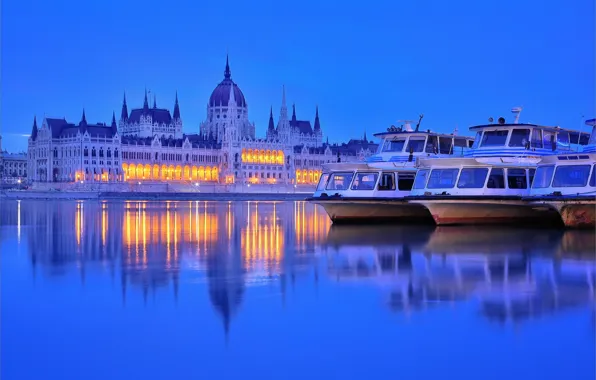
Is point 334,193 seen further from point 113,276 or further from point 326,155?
point 326,155

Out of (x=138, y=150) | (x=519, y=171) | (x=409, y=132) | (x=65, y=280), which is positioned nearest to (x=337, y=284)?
(x=65, y=280)

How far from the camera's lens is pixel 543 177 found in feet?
93.6

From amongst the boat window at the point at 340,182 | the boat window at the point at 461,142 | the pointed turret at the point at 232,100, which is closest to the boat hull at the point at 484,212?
the boat window at the point at 340,182

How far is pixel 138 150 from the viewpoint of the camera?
160125mm

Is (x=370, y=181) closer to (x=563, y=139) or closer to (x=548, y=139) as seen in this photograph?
(x=548, y=139)

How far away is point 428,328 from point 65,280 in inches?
304

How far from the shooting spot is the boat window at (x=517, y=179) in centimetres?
3014

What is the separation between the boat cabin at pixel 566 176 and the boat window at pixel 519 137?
8.79 feet

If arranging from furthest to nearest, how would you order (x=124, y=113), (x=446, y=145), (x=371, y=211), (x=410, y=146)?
1. (x=124, y=113)
2. (x=446, y=145)
3. (x=410, y=146)
4. (x=371, y=211)

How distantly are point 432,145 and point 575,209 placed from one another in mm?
9183

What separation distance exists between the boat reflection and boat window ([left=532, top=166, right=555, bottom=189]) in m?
3.40

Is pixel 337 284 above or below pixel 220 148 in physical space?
below

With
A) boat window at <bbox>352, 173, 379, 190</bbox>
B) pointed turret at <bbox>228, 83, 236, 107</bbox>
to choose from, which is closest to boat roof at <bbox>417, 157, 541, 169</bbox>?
boat window at <bbox>352, 173, 379, 190</bbox>

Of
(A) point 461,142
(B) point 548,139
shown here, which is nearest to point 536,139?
(B) point 548,139
